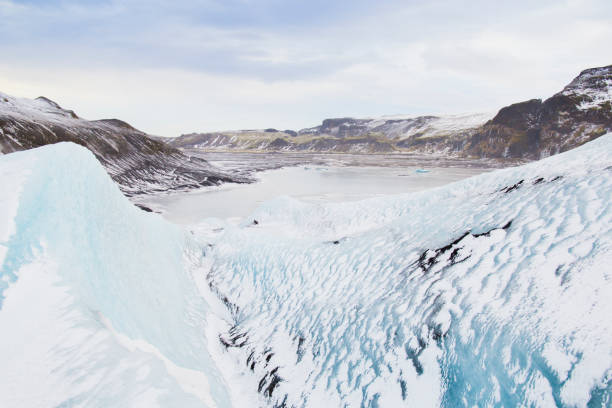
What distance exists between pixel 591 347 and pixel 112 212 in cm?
653

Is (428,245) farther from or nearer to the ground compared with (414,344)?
farther from the ground

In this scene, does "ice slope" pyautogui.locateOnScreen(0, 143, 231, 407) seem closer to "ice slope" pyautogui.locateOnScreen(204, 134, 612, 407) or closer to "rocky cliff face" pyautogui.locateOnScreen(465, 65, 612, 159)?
"ice slope" pyautogui.locateOnScreen(204, 134, 612, 407)

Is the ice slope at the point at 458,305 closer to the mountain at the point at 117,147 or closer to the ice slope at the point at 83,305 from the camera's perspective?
the ice slope at the point at 83,305

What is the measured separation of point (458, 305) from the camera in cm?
384

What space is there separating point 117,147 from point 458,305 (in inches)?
2174

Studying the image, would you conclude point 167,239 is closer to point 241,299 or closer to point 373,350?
point 241,299

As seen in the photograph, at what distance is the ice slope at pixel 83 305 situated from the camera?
2.59m

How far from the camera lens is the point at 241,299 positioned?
7285 mm

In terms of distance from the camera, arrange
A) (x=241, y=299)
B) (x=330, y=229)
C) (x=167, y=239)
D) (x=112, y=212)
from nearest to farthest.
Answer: (x=112, y=212) < (x=241, y=299) < (x=167, y=239) < (x=330, y=229)

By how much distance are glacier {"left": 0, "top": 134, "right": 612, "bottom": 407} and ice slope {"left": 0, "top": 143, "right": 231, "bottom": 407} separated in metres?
0.02

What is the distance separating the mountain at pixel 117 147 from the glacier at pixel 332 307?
1457 inches

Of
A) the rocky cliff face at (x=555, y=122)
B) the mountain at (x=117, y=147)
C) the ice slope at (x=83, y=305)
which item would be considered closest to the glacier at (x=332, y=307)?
the ice slope at (x=83, y=305)

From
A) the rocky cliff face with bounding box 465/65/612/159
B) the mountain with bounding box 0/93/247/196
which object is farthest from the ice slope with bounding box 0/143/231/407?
the rocky cliff face with bounding box 465/65/612/159

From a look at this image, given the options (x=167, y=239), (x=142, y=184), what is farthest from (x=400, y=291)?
(x=142, y=184)
